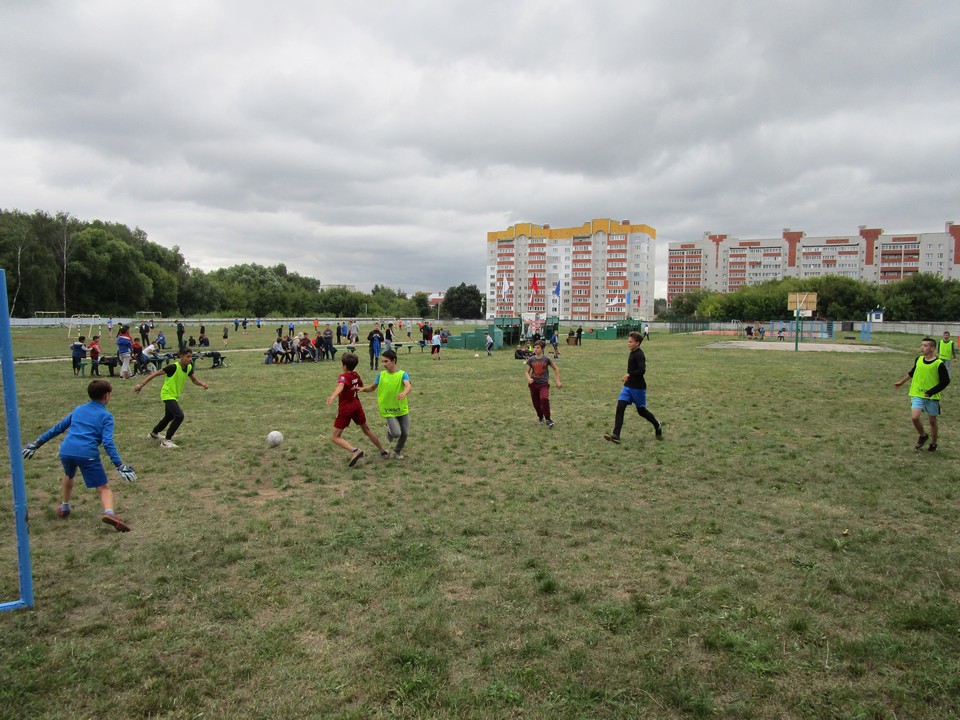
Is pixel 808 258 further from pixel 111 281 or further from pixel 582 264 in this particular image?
pixel 111 281

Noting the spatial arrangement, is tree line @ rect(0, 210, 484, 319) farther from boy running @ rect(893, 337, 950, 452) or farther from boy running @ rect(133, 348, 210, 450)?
boy running @ rect(893, 337, 950, 452)

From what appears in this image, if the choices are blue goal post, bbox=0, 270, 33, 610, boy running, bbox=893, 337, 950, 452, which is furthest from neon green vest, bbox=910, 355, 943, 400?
blue goal post, bbox=0, 270, 33, 610

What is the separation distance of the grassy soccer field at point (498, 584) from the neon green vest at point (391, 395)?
Answer: 0.81 metres

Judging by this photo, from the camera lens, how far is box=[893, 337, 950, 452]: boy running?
→ 9.16m

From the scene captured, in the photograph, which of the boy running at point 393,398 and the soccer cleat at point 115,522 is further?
the boy running at point 393,398

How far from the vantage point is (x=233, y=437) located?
34.1 feet

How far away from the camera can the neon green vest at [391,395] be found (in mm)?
8805

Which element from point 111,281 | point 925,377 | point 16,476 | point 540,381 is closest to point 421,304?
point 111,281

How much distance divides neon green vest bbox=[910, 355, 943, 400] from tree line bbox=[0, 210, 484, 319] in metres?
48.7

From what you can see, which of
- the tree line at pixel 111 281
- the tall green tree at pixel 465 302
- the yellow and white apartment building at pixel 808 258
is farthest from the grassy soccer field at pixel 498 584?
the yellow and white apartment building at pixel 808 258

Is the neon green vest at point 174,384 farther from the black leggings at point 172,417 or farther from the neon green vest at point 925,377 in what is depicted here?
the neon green vest at point 925,377

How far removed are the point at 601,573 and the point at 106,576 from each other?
415cm

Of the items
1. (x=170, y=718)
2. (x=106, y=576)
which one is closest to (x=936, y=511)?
(x=170, y=718)

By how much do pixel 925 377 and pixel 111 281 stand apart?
A: 275 feet
